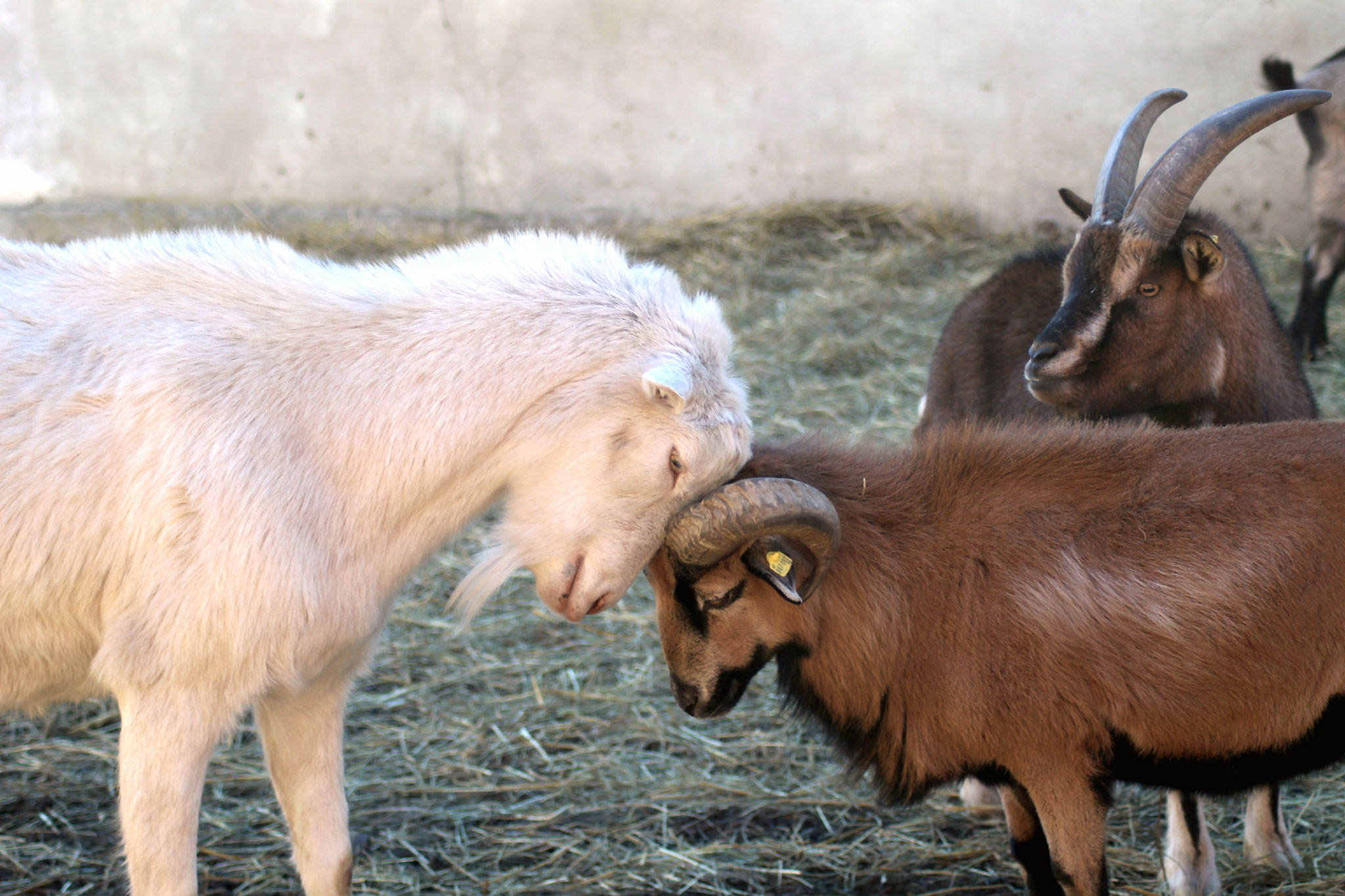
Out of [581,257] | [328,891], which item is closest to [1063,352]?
[581,257]

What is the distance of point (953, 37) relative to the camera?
9.67 m

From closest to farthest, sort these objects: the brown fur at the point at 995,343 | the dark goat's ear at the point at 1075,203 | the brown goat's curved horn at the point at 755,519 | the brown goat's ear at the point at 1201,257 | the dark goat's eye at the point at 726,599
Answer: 1. the brown goat's curved horn at the point at 755,519
2. the dark goat's eye at the point at 726,599
3. the brown goat's ear at the point at 1201,257
4. the dark goat's ear at the point at 1075,203
5. the brown fur at the point at 995,343

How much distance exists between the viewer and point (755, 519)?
271 cm

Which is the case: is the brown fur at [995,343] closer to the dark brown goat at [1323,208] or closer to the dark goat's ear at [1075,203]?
the dark goat's ear at [1075,203]

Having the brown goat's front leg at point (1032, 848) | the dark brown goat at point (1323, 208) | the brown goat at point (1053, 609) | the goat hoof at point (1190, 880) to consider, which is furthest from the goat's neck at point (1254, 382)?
the dark brown goat at point (1323, 208)

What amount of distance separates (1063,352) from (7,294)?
9.96 ft

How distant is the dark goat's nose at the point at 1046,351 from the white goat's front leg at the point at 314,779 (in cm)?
233

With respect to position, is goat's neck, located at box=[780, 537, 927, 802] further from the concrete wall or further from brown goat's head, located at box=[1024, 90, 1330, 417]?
the concrete wall

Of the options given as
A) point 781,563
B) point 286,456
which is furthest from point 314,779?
point 781,563

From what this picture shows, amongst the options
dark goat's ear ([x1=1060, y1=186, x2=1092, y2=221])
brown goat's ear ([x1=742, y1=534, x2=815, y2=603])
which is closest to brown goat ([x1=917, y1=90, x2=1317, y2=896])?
dark goat's ear ([x1=1060, y1=186, x2=1092, y2=221])

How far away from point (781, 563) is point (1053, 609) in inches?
26.5

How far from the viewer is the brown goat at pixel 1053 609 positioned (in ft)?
9.23

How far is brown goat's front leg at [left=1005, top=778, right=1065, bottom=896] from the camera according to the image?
3.24 metres

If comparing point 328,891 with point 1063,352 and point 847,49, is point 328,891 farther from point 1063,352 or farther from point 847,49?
point 847,49
